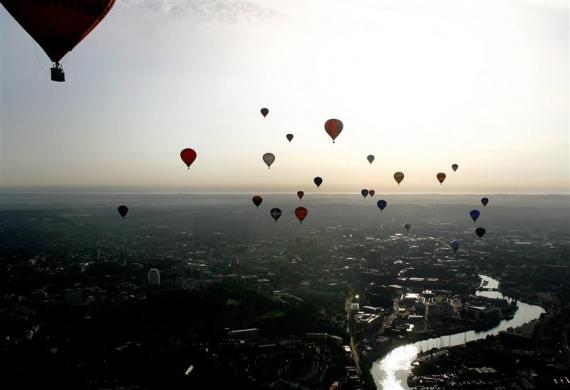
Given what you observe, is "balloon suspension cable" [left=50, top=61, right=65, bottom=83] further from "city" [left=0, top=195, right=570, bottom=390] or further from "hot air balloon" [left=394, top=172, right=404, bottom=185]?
"hot air balloon" [left=394, top=172, right=404, bottom=185]

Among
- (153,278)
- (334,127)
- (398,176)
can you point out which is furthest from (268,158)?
(153,278)

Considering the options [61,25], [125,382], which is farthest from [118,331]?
[61,25]

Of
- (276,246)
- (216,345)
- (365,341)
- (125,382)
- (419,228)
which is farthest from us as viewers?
(419,228)

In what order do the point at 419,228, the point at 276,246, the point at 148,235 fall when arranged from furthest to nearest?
the point at 419,228, the point at 148,235, the point at 276,246

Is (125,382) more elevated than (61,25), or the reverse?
(61,25)

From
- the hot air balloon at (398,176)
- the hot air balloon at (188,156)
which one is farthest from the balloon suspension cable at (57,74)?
the hot air balloon at (398,176)

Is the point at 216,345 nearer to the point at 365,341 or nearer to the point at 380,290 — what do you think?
the point at 365,341

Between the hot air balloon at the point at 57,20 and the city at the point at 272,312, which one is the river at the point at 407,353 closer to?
the city at the point at 272,312

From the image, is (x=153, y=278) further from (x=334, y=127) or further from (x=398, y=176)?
(x=334, y=127)
